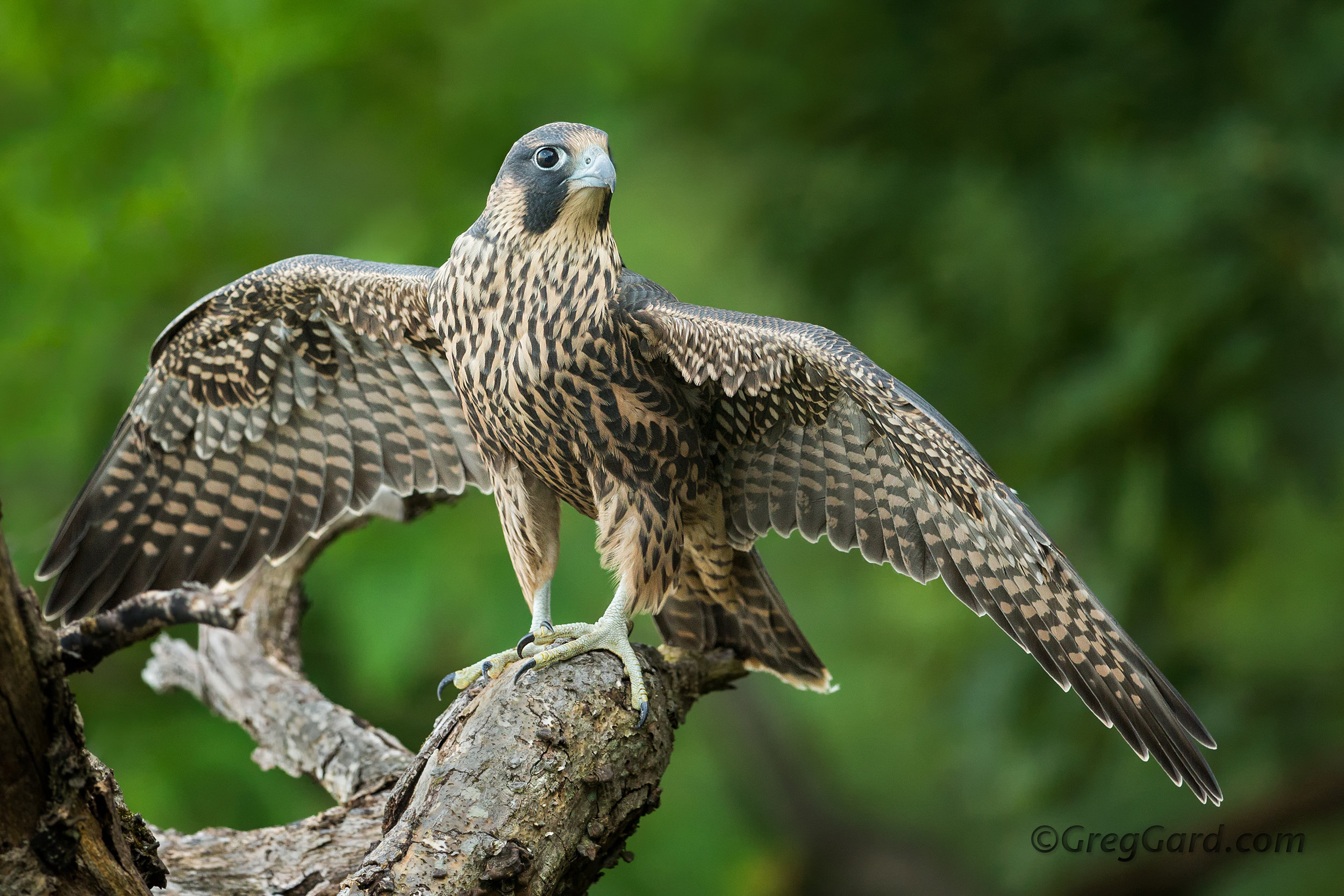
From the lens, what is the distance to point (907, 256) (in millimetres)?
5668

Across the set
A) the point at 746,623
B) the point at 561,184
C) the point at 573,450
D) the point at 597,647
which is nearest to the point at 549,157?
the point at 561,184

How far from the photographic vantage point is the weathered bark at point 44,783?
1.87m

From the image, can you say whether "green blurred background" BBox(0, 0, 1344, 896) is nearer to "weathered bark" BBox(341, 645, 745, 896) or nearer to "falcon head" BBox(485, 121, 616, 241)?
"falcon head" BBox(485, 121, 616, 241)

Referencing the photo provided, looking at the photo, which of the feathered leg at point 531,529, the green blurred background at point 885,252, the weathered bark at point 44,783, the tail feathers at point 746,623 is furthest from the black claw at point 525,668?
the green blurred background at point 885,252

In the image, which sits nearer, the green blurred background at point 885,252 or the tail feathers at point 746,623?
the tail feathers at point 746,623

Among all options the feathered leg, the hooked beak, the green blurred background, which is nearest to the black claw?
the feathered leg

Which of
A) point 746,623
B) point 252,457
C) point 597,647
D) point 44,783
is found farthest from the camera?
point 252,457

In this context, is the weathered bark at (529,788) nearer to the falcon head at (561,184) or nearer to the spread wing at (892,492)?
the spread wing at (892,492)

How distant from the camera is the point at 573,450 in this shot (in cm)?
335

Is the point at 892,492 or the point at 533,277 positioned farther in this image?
the point at 892,492

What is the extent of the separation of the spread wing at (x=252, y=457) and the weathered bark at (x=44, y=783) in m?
1.93

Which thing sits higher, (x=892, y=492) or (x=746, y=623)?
(x=892, y=492)

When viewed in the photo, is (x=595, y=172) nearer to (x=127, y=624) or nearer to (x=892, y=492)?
(x=892, y=492)

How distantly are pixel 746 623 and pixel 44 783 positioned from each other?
233 cm
